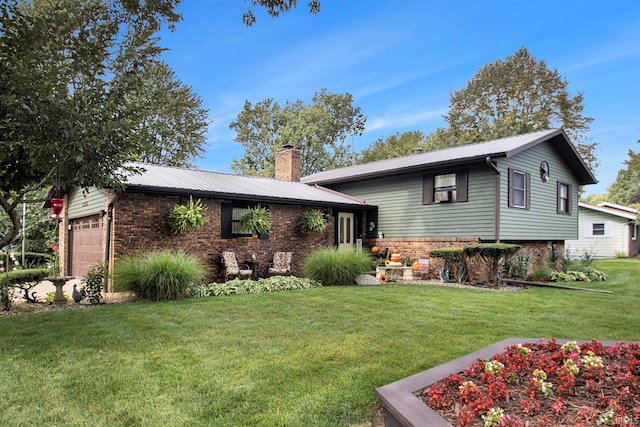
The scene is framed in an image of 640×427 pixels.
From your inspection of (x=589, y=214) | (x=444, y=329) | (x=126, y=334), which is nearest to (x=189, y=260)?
(x=126, y=334)

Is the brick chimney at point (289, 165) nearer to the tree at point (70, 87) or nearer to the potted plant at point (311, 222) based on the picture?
the potted plant at point (311, 222)

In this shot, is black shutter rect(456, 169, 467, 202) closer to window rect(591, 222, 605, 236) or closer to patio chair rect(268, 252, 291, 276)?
patio chair rect(268, 252, 291, 276)

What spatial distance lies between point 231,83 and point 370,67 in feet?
17.6

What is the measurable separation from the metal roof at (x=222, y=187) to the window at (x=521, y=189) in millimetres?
4945

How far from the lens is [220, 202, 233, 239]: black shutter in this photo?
36.1 feet

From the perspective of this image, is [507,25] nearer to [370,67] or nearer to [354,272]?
[370,67]

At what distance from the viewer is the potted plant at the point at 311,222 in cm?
1255

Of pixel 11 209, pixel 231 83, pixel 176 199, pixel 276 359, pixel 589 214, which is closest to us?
pixel 276 359

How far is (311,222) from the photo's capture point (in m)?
12.5

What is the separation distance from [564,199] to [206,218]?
13.2m

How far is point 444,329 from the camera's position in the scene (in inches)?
215

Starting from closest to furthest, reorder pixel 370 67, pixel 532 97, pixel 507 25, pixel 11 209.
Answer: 1. pixel 11 209
2. pixel 507 25
3. pixel 370 67
4. pixel 532 97

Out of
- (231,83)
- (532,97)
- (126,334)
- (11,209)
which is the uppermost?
(532,97)

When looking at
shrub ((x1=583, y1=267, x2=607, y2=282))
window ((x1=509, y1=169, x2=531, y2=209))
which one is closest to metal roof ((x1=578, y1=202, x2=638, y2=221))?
shrub ((x1=583, y1=267, x2=607, y2=282))
